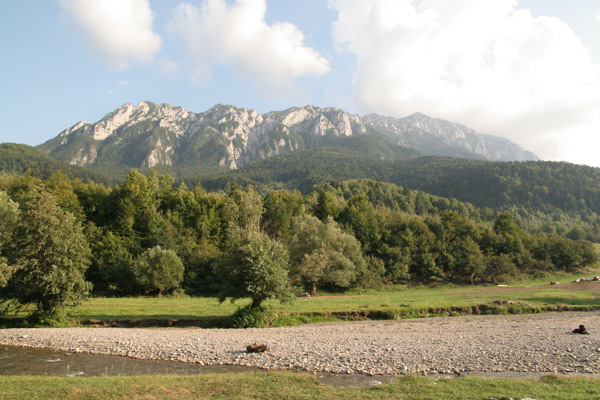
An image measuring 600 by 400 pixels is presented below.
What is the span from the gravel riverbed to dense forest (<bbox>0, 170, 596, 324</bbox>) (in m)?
5.92

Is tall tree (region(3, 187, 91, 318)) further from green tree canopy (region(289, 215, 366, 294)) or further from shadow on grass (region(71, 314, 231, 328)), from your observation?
green tree canopy (region(289, 215, 366, 294))

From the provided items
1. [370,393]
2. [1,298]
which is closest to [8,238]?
[1,298]

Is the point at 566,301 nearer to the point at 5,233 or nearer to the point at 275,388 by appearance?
the point at 275,388

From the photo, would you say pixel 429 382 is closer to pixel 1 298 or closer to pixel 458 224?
pixel 1 298

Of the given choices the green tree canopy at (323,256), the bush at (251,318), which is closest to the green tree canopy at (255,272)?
the bush at (251,318)

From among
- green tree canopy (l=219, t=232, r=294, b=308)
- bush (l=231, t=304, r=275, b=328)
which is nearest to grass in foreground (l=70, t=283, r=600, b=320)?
bush (l=231, t=304, r=275, b=328)

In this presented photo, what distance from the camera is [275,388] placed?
54.8 ft

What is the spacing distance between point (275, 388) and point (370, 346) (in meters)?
11.9

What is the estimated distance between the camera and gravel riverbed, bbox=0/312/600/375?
2161 cm

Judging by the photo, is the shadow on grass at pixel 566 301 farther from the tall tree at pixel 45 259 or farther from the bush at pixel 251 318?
the tall tree at pixel 45 259

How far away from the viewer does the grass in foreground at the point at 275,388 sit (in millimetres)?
15172

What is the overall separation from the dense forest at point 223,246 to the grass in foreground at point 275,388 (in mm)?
17385

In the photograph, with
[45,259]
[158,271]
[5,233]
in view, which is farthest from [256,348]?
[158,271]

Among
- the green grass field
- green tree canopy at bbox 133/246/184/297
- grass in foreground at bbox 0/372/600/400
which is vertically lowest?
the green grass field
